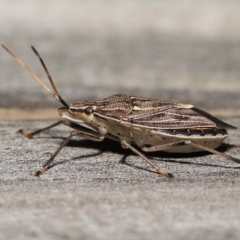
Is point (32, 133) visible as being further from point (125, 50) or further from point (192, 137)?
point (125, 50)

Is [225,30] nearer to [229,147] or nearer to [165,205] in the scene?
[229,147]

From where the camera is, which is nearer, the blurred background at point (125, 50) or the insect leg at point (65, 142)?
the insect leg at point (65, 142)

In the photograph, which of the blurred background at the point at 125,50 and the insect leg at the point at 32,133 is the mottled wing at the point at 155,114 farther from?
the blurred background at the point at 125,50

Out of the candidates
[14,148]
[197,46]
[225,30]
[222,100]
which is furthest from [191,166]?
[225,30]

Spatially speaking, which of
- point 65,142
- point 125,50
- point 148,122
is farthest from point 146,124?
point 125,50

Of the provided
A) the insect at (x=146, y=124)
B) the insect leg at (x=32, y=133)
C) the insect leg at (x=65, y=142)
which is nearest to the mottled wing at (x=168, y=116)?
the insect at (x=146, y=124)
